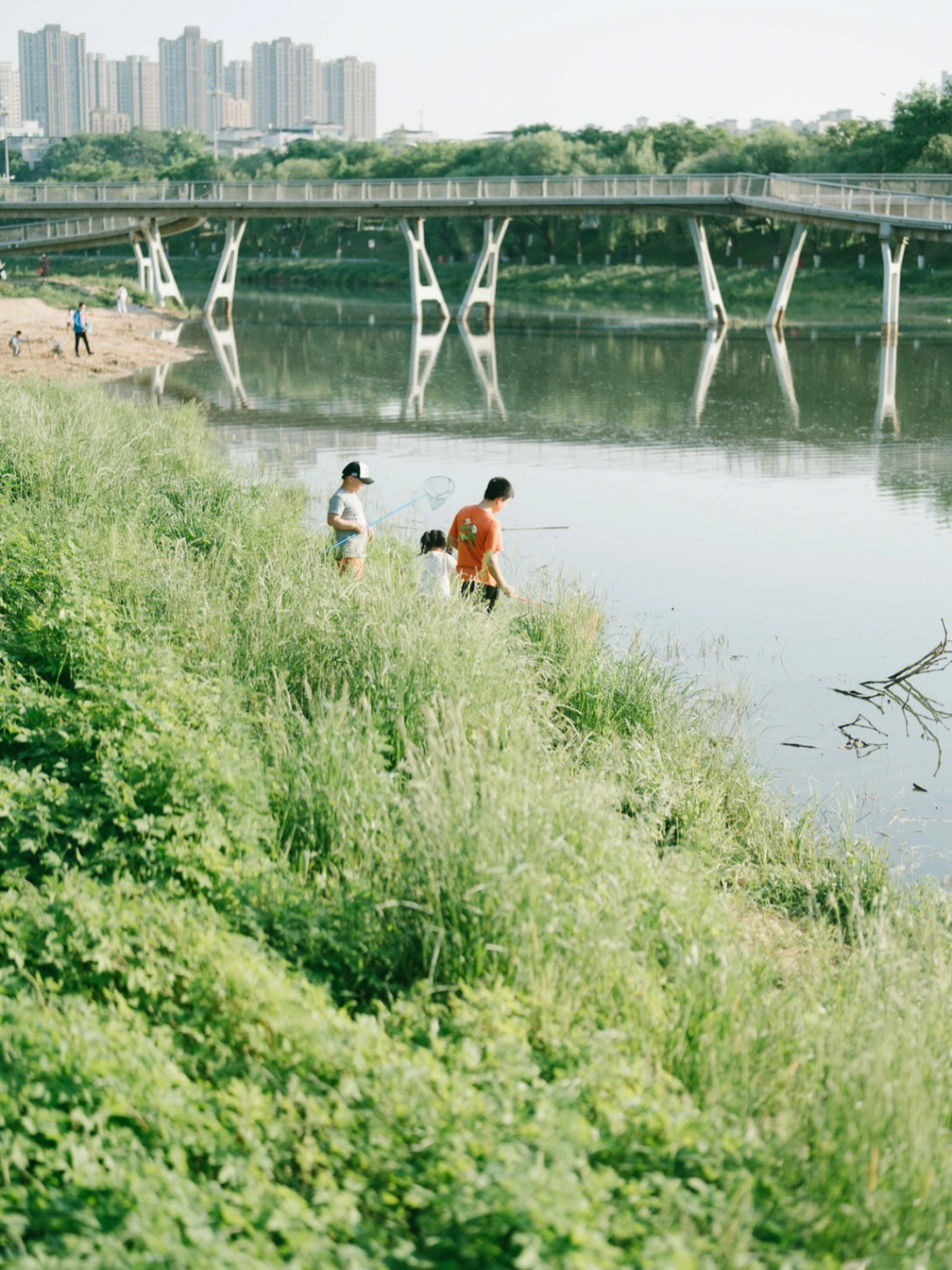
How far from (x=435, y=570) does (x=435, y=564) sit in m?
0.05

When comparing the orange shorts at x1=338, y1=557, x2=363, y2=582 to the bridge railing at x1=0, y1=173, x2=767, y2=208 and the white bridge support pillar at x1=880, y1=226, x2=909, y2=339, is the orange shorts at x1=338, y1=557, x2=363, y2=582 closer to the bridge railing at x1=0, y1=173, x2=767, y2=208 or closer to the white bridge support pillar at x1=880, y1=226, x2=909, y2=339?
the white bridge support pillar at x1=880, y1=226, x2=909, y2=339

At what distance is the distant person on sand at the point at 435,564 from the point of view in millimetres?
11180

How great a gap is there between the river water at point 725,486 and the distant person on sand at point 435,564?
1339 mm

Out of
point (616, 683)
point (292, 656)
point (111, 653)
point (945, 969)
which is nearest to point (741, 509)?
point (616, 683)

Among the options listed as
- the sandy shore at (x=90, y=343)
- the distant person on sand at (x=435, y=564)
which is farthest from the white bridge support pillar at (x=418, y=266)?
the distant person on sand at (x=435, y=564)

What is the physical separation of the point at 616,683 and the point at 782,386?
2588 centimetres

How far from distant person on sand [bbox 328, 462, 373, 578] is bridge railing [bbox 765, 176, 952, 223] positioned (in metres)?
37.7

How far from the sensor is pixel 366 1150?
4406 millimetres

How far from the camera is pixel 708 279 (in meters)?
54.3

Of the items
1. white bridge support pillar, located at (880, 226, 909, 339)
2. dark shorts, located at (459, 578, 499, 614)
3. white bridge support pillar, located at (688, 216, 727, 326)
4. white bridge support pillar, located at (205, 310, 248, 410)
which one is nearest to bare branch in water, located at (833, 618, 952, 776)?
dark shorts, located at (459, 578, 499, 614)

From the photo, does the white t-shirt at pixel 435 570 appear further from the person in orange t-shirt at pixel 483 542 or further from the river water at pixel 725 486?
the river water at pixel 725 486

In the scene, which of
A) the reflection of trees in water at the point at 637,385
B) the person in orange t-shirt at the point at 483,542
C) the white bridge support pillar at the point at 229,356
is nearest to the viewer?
the person in orange t-shirt at the point at 483,542

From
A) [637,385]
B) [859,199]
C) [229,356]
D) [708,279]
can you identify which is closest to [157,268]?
[229,356]

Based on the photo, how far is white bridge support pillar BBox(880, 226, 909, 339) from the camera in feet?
157
